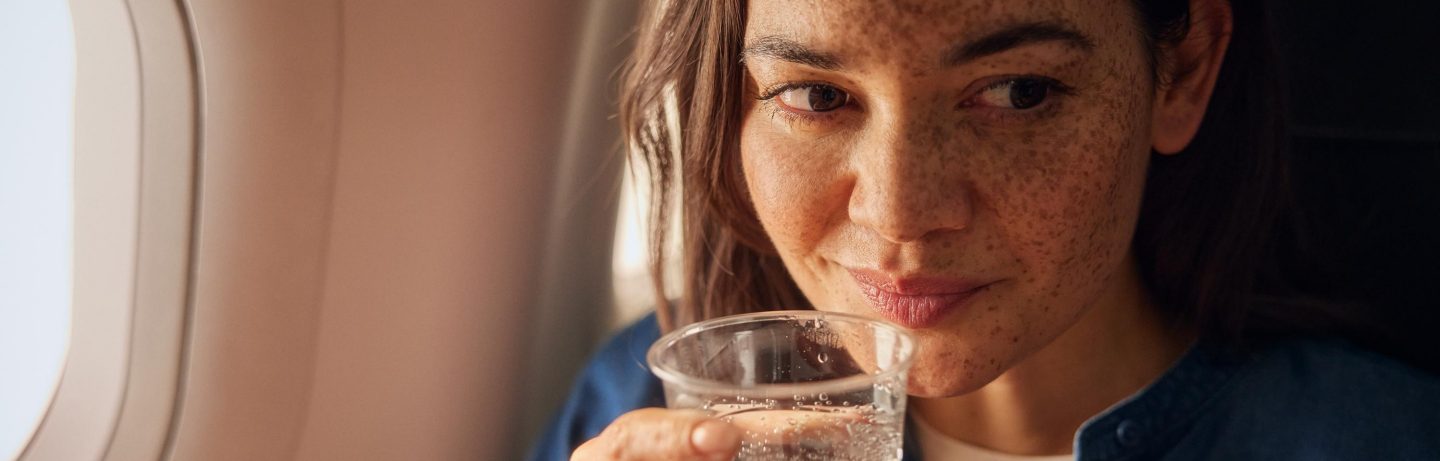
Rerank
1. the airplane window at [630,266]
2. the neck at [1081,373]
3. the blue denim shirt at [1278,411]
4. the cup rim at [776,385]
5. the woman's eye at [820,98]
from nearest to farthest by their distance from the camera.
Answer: the cup rim at [776,385] < the woman's eye at [820,98] < the blue denim shirt at [1278,411] < the neck at [1081,373] < the airplane window at [630,266]

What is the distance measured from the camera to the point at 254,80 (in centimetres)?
122

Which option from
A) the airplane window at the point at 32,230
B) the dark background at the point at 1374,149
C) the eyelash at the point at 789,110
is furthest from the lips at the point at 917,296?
the airplane window at the point at 32,230

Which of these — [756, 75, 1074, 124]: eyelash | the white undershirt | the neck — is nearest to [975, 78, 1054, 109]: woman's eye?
[756, 75, 1074, 124]: eyelash

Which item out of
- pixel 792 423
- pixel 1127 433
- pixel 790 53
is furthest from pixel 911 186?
pixel 1127 433

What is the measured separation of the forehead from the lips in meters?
A: 0.21

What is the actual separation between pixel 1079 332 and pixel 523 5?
799 mm

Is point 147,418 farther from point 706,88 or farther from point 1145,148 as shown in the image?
point 1145,148

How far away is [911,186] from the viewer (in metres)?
1.00

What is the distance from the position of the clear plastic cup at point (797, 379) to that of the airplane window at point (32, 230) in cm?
80

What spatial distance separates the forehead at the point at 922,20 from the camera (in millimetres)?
987

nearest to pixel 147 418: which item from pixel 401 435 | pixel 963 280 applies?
pixel 401 435

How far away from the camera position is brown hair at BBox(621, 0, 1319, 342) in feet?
3.88

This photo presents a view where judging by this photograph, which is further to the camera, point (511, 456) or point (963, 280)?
point (511, 456)

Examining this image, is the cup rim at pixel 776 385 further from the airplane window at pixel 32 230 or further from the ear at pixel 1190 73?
the airplane window at pixel 32 230
